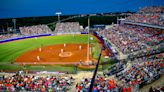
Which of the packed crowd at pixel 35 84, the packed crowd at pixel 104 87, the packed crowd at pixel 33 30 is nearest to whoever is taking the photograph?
the packed crowd at pixel 104 87

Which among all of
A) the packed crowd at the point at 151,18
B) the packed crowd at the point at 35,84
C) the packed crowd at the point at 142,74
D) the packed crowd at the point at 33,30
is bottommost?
Answer: the packed crowd at the point at 35,84

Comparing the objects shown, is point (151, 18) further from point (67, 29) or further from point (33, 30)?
point (33, 30)

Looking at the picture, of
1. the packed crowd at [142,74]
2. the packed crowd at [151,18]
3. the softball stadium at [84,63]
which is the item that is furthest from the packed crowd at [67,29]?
the packed crowd at [142,74]

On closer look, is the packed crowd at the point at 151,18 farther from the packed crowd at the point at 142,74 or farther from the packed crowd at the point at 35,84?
the packed crowd at the point at 35,84

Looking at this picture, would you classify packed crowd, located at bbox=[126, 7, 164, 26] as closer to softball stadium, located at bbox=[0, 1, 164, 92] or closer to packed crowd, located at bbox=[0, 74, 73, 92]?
softball stadium, located at bbox=[0, 1, 164, 92]

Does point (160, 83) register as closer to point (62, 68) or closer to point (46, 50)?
point (62, 68)

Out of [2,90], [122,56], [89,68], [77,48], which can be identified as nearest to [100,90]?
[2,90]

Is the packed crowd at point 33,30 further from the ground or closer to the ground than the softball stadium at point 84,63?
further from the ground

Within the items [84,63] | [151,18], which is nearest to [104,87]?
[84,63]

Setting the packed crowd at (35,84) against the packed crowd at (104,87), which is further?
the packed crowd at (35,84)
